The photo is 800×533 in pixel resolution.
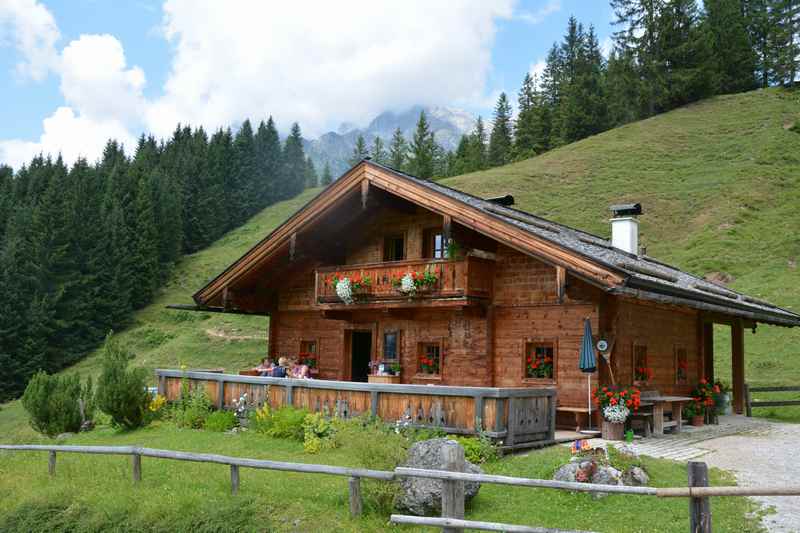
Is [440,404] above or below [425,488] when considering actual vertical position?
above

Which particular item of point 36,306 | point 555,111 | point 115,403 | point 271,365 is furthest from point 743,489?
point 555,111

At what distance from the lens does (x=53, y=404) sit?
19766 mm

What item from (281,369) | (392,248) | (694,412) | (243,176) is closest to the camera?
(694,412)

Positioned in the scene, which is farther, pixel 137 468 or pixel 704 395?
pixel 704 395

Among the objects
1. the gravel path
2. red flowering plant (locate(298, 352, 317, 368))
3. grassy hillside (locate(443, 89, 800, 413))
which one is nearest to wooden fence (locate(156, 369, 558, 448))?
the gravel path

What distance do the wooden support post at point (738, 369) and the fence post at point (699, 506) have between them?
1868 centimetres

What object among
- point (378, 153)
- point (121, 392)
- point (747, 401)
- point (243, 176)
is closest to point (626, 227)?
point (747, 401)

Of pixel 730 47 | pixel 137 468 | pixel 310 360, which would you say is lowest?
pixel 137 468

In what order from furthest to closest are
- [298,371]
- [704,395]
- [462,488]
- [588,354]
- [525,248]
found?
[298,371], [704,395], [525,248], [588,354], [462,488]

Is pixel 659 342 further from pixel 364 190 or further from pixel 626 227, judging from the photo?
pixel 364 190

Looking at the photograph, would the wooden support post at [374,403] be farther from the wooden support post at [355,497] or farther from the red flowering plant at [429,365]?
the wooden support post at [355,497]

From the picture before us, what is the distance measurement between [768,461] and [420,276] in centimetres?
898

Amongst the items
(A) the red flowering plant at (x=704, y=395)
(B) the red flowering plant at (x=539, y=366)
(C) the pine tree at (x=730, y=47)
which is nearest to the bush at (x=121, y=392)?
(B) the red flowering plant at (x=539, y=366)

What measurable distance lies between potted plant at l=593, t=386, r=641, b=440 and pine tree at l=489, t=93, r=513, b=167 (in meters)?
76.5
